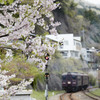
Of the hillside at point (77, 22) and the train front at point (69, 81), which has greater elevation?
the hillside at point (77, 22)

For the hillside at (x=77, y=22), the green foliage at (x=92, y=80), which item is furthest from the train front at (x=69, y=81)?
the hillside at (x=77, y=22)

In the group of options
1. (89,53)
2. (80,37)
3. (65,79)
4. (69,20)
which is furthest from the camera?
(69,20)

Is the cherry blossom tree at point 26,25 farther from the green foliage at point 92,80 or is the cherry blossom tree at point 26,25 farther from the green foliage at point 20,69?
the green foliage at point 92,80

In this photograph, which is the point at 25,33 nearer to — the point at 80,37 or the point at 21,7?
the point at 21,7

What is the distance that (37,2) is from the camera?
3357 millimetres

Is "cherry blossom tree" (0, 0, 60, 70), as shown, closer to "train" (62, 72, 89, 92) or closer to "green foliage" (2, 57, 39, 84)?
"green foliage" (2, 57, 39, 84)

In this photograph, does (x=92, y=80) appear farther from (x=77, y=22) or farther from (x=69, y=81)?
(x=77, y=22)

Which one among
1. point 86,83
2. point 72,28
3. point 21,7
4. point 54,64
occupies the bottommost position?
point 86,83

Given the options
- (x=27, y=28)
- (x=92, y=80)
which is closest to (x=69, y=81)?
(x=92, y=80)

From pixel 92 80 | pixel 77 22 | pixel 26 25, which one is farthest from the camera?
pixel 77 22

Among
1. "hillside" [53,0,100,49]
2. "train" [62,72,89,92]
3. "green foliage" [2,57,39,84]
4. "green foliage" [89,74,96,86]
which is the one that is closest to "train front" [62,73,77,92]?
"train" [62,72,89,92]

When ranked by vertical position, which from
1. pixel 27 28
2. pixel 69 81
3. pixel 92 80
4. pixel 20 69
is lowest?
pixel 92 80

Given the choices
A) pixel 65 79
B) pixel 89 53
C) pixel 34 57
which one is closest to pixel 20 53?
pixel 34 57

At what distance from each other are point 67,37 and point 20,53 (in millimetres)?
18661
